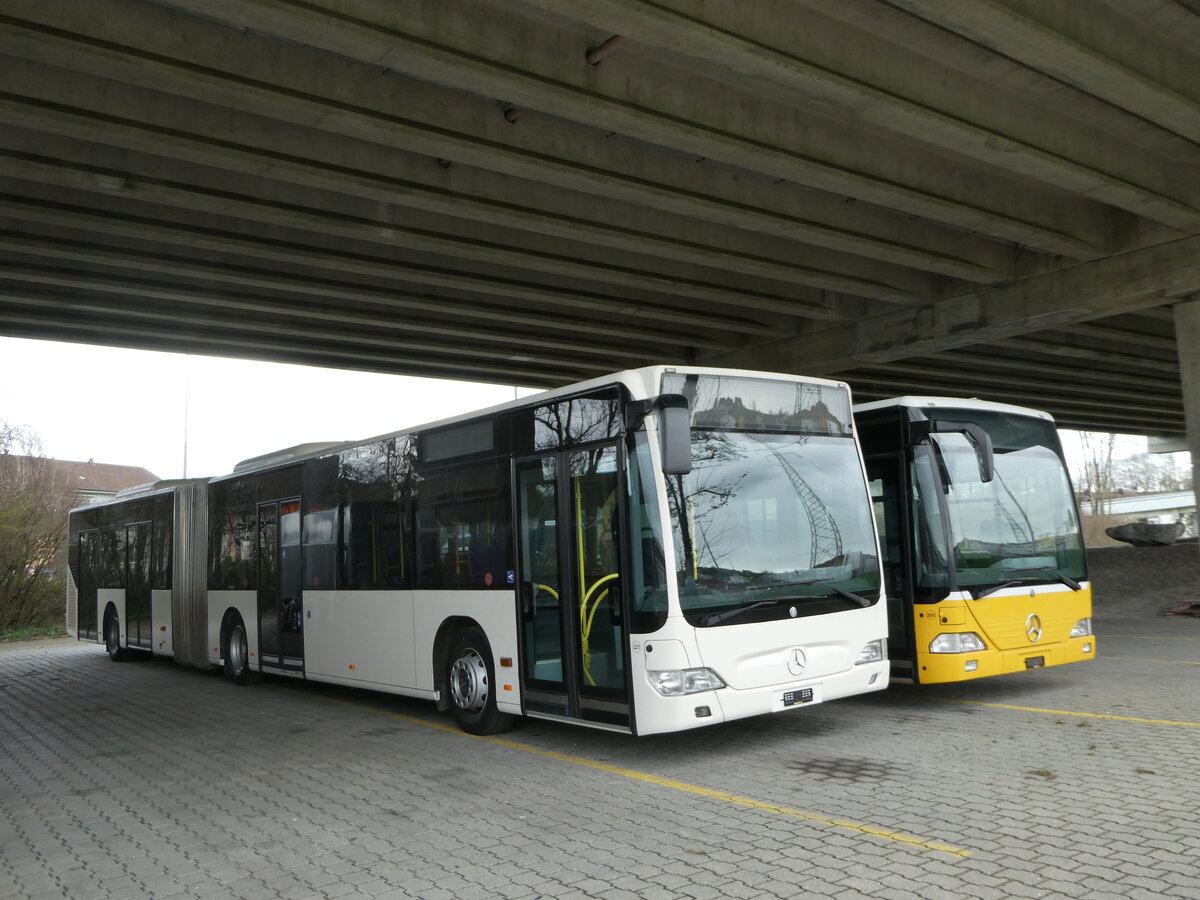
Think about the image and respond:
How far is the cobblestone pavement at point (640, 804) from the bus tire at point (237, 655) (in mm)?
3030

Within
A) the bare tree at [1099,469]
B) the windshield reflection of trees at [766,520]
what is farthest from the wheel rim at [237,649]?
the bare tree at [1099,469]

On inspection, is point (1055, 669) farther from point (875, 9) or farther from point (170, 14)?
point (170, 14)

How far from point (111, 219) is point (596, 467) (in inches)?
349

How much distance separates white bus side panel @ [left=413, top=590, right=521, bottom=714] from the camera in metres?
8.59

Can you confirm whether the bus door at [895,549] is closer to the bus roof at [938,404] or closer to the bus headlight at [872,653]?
the bus roof at [938,404]

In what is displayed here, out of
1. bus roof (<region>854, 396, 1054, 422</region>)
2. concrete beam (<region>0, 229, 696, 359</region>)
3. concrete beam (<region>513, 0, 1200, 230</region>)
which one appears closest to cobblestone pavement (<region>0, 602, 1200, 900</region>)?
bus roof (<region>854, 396, 1054, 422</region>)

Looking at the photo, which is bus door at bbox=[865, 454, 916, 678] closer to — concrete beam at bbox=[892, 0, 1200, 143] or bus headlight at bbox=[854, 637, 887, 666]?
bus headlight at bbox=[854, 637, 887, 666]

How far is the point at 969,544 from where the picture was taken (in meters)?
9.35

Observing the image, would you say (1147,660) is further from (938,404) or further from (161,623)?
(161,623)

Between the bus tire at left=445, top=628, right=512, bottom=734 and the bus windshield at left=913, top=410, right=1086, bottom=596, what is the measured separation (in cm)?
412

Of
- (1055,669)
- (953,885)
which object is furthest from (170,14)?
(1055,669)

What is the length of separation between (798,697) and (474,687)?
3.12m

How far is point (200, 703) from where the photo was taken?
12.4 meters

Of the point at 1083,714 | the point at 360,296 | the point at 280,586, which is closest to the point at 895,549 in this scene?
the point at 1083,714
